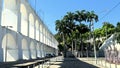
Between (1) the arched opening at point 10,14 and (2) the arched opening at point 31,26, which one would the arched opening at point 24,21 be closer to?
(2) the arched opening at point 31,26

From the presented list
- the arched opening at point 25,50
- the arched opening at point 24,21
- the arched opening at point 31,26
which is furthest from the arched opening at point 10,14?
the arched opening at point 31,26

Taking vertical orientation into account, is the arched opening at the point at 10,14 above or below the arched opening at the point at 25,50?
above

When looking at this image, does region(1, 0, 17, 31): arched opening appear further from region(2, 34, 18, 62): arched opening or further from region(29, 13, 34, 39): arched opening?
region(29, 13, 34, 39): arched opening

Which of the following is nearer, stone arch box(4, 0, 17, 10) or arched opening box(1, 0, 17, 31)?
stone arch box(4, 0, 17, 10)

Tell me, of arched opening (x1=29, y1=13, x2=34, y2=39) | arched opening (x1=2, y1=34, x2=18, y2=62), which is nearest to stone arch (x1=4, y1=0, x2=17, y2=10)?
arched opening (x1=2, y1=34, x2=18, y2=62)

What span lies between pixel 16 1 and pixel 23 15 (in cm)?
1109

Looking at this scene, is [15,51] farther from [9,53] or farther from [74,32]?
[74,32]

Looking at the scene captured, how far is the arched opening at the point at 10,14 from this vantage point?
154 ft

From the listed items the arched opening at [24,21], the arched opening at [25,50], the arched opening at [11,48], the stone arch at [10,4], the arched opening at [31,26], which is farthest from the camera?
the arched opening at [31,26]

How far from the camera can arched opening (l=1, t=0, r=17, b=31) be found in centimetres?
4697

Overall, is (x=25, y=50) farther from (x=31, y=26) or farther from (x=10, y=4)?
(x=31, y=26)

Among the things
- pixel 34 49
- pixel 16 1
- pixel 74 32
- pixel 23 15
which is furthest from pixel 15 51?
pixel 74 32

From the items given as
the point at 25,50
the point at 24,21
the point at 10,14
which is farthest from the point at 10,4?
the point at 25,50

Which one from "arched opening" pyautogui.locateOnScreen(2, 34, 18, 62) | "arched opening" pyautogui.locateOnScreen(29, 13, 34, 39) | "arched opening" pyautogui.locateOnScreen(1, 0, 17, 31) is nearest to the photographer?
"arched opening" pyautogui.locateOnScreen(2, 34, 18, 62)
